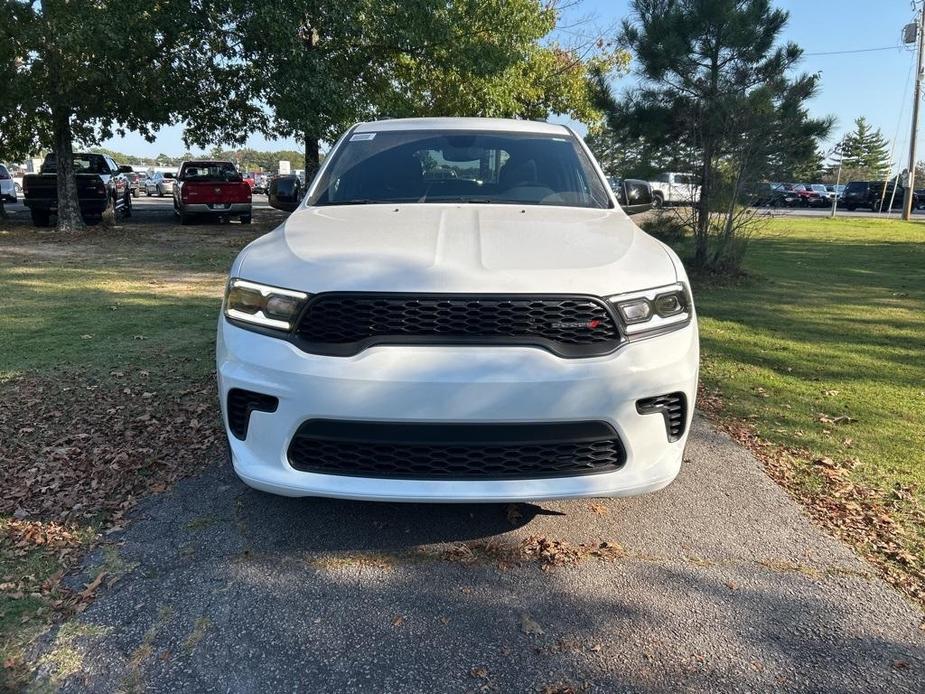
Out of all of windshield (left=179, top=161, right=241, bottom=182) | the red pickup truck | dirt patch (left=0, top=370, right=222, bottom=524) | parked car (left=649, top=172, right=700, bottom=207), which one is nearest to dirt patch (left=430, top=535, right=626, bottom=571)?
dirt patch (left=0, top=370, right=222, bottom=524)

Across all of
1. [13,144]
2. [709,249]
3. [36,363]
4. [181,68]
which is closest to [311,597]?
[36,363]

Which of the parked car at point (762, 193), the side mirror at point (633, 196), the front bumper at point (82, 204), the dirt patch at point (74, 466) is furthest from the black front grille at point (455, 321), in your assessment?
the front bumper at point (82, 204)

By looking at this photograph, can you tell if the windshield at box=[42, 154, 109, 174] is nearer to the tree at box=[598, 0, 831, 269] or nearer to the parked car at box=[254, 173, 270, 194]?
the tree at box=[598, 0, 831, 269]

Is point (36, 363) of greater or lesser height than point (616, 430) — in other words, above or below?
below

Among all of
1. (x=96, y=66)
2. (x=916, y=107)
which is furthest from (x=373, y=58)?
(x=916, y=107)

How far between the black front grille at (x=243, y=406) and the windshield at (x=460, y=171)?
1593 mm

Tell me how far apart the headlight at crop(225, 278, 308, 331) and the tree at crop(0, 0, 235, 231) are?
12940 millimetres

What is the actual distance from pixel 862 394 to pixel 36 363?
6078 mm

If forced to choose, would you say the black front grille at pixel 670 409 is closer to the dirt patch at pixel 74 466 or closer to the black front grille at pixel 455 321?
the black front grille at pixel 455 321

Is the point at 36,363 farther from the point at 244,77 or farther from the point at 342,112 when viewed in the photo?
the point at 244,77

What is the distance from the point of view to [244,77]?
665 inches

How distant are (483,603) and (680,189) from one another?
350 inches

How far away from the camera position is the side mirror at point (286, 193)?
4695mm

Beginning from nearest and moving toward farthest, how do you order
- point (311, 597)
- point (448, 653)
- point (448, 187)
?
point (448, 653)
point (311, 597)
point (448, 187)
